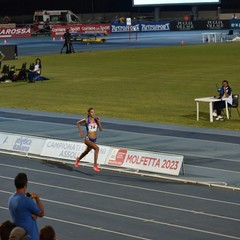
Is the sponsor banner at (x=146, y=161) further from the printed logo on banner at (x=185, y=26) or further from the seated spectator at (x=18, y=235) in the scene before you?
the printed logo on banner at (x=185, y=26)

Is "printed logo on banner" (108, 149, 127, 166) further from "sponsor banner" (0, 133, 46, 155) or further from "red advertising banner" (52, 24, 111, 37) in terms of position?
"red advertising banner" (52, 24, 111, 37)

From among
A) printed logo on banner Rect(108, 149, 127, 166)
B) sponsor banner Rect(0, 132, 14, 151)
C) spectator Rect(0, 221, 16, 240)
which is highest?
spectator Rect(0, 221, 16, 240)

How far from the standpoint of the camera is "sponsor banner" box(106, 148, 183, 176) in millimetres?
18344

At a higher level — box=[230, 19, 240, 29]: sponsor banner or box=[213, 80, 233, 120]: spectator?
box=[213, 80, 233, 120]: spectator

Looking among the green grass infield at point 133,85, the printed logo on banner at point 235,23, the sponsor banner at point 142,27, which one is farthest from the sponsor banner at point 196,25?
the green grass infield at point 133,85

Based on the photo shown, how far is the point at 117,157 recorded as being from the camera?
63.9ft

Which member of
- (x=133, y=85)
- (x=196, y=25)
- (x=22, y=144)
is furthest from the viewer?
(x=196, y=25)

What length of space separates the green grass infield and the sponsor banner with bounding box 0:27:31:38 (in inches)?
838

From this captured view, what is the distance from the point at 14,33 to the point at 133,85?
4385cm

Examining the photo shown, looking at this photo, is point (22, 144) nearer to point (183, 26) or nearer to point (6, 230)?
point (6, 230)

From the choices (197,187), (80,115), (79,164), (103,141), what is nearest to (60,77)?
(80,115)

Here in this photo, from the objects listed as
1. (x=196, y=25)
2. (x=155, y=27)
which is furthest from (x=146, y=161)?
(x=196, y=25)

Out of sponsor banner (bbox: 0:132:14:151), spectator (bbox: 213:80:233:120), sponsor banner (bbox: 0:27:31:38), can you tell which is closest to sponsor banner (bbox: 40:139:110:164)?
sponsor banner (bbox: 0:132:14:151)

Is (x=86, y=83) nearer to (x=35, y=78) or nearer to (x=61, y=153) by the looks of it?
(x=35, y=78)
